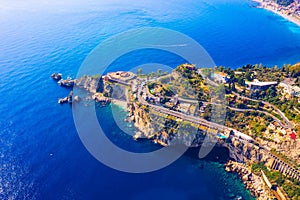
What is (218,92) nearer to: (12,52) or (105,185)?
(105,185)

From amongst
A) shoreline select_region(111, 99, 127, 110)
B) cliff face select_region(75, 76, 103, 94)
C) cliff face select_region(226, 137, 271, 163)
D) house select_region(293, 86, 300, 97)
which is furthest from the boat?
house select_region(293, 86, 300, 97)

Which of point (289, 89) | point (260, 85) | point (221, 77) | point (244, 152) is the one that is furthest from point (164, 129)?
point (289, 89)

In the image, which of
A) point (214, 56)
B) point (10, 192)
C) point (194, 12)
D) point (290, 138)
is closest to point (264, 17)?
point (194, 12)

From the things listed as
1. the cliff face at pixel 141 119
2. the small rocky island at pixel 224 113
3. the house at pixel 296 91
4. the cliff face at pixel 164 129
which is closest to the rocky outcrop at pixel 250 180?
the small rocky island at pixel 224 113

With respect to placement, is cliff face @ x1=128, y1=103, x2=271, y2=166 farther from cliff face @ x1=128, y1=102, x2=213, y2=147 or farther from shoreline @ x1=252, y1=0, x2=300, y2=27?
shoreline @ x1=252, y1=0, x2=300, y2=27

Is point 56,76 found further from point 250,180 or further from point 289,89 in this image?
point 289,89

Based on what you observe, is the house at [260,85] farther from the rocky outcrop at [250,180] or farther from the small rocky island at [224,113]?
the rocky outcrop at [250,180]
